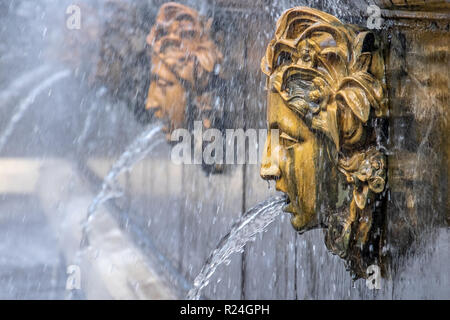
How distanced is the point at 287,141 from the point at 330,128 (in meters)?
0.11

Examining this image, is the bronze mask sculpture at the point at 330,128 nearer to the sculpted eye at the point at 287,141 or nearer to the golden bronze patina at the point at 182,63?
the sculpted eye at the point at 287,141

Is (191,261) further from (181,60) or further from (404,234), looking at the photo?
(404,234)

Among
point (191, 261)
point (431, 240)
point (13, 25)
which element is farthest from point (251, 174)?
point (13, 25)

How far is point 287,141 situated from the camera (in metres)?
1.06

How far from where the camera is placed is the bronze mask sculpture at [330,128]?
0.95 meters

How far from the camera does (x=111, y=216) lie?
1.76 metres

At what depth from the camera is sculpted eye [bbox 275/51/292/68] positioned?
1037mm

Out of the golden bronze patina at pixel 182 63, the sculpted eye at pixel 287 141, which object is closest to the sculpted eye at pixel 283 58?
Result: the sculpted eye at pixel 287 141

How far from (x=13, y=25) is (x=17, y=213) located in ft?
1.91

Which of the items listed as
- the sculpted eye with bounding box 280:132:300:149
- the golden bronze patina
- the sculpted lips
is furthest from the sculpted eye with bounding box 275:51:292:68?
the golden bronze patina

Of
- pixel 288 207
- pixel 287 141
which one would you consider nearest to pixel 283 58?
pixel 287 141

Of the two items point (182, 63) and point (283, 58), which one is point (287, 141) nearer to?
point (283, 58)

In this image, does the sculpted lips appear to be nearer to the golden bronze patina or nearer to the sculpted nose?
the sculpted nose

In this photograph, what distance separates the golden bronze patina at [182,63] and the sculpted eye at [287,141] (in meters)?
0.51
